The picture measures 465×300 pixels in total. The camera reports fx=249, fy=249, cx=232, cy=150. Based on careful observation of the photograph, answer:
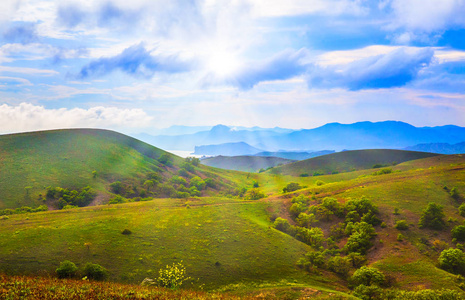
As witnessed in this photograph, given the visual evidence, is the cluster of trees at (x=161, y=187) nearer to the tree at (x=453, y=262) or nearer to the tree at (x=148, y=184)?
the tree at (x=148, y=184)

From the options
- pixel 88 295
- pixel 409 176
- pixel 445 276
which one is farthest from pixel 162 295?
pixel 409 176

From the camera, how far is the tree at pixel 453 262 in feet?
160

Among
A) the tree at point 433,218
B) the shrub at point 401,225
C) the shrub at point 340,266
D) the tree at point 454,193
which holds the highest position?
the tree at point 454,193

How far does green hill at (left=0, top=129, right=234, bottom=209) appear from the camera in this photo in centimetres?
10525

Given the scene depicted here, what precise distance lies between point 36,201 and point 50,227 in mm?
58114

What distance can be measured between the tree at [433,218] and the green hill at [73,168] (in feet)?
368

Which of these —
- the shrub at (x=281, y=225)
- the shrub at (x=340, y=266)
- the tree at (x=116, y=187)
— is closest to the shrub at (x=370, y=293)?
the shrub at (x=340, y=266)

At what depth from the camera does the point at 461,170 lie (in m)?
96.6

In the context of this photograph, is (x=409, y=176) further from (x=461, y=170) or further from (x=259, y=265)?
(x=259, y=265)

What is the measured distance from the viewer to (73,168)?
136 meters

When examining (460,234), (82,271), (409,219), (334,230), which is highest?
(409,219)

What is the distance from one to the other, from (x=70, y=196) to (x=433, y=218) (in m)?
129

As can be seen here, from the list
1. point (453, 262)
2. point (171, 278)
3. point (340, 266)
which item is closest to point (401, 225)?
point (453, 262)

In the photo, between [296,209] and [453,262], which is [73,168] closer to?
[296,209]
